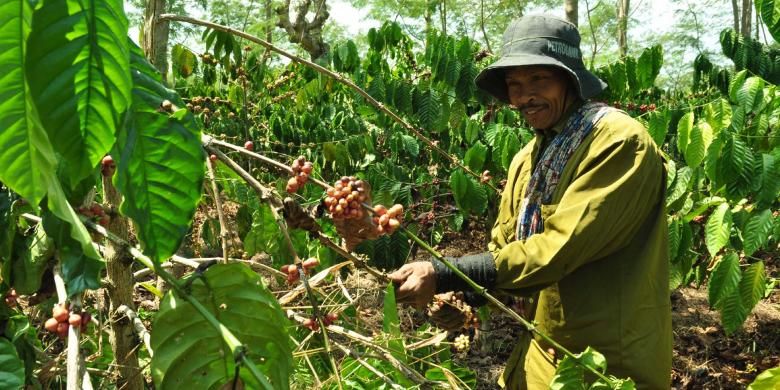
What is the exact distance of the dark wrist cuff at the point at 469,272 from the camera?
1689 mm

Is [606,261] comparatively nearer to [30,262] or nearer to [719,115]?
[30,262]

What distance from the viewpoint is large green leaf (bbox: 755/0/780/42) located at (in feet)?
4.77

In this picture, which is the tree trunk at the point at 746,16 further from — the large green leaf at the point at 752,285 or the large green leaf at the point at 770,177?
the large green leaf at the point at 770,177

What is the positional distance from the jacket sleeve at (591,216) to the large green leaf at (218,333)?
38.7 inches

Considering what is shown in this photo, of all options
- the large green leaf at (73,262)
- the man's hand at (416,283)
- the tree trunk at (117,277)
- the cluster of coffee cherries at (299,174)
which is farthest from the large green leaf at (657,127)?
the large green leaf at (73,262)

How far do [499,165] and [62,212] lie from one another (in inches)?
129

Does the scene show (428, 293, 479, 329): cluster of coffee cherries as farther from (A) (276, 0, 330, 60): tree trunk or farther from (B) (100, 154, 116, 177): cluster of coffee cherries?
(A) (276, 0, 330, 60): tree trunk

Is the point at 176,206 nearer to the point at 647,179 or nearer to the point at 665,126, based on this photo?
the point at 647,179

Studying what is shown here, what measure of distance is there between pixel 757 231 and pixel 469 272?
2.04 metres

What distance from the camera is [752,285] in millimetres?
3242

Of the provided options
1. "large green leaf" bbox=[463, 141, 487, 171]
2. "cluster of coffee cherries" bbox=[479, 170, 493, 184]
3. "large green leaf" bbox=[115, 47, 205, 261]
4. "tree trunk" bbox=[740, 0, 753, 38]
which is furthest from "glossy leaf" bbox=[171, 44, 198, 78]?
"tree trunk" bbox=[740, 0, 753, 38]

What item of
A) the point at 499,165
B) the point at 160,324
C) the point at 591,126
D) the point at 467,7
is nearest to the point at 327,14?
the point at 467,7

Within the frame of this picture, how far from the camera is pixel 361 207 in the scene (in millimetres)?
1142

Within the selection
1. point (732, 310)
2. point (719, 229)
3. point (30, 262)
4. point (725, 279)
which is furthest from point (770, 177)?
point (30, 262)
